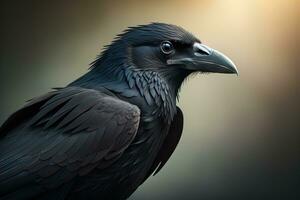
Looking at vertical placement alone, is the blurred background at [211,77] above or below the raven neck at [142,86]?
below

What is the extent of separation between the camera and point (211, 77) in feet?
9.67

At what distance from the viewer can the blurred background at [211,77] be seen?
2881mm

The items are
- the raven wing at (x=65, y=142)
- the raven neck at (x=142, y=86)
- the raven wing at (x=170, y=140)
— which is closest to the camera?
the raven wing at (x=65, y=142)

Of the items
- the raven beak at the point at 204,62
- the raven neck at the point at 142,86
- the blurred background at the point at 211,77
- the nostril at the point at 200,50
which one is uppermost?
the nostril at the point at 200,50

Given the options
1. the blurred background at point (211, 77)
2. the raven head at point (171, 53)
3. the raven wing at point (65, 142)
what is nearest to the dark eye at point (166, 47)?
the raven head at point (171, 53)

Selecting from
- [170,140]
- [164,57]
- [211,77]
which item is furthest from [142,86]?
[211,77]

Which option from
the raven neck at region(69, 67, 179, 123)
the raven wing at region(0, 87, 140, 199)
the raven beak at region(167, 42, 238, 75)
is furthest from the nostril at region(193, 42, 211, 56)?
the raven wing at region(0, 87, 140, 199)

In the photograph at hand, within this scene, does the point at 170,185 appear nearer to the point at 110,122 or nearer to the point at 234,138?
the point at 234,138

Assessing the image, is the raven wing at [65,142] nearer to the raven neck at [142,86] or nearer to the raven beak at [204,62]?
the raven neck at [142,86]

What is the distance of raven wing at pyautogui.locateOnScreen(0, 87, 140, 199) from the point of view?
5.60 ft

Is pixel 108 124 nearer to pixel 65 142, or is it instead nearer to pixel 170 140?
pixel 65 142

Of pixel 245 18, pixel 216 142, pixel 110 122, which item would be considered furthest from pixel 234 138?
pixel 110 122

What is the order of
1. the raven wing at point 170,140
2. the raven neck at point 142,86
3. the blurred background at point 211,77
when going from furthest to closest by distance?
1. the blurred background at point 211,77
2. the raven wing at point 170,140
3. the raven neck at point 142,86

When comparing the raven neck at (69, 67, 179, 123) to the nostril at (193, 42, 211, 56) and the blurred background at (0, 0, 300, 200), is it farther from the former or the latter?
the blurred background at (0, 0, 300, 200)
